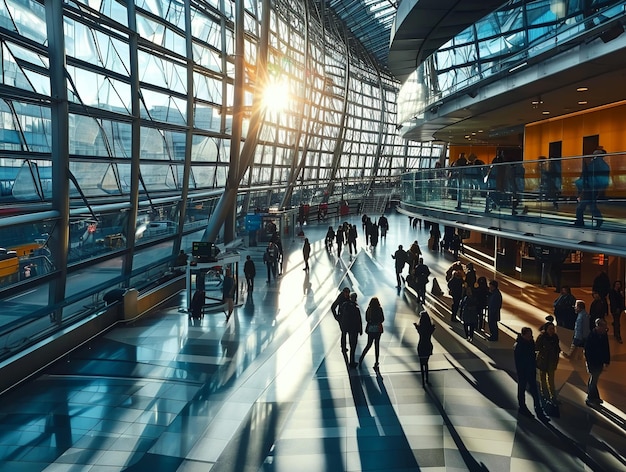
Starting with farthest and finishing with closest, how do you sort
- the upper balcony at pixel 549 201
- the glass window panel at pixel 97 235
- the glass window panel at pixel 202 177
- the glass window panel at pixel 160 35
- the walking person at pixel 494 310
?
the glass window panel at pixel 202 177 → the glass window panel at pixel 160 35 → the glass window panel at pixel 97 235 → the walking person at pixel 494 310 → the upper balcony at pixel 549 201

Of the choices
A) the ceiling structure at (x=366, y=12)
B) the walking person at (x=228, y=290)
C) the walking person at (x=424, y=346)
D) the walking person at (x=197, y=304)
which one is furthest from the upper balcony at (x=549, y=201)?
the ceiling structure at (x=366, y=12)

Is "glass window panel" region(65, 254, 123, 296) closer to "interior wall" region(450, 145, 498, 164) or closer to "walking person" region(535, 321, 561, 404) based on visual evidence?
"walking person" region(535, 321, 561, 404)

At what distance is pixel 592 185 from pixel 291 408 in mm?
5635

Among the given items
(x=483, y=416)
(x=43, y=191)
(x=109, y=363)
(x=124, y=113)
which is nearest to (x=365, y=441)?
(x=483, y=416)

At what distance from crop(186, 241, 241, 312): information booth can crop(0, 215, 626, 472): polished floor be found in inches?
71.7

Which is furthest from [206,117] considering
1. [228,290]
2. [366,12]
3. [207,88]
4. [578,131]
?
[366,12]

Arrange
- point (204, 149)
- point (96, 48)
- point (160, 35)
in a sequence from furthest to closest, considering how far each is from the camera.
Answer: point (204, 149)
point (160, 35)
point (96, 48)

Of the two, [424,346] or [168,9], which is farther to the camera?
[168,9]

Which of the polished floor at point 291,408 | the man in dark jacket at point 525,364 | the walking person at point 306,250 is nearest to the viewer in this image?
the polished floor at point 291,408

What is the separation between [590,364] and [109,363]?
793 centimetres

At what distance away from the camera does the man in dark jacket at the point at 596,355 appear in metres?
7.88

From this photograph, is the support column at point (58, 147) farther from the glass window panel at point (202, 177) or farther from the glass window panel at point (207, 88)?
the glass window panel at point (202, 177)

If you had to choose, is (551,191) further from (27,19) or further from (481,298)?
(27,19)

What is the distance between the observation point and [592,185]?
341 inches
